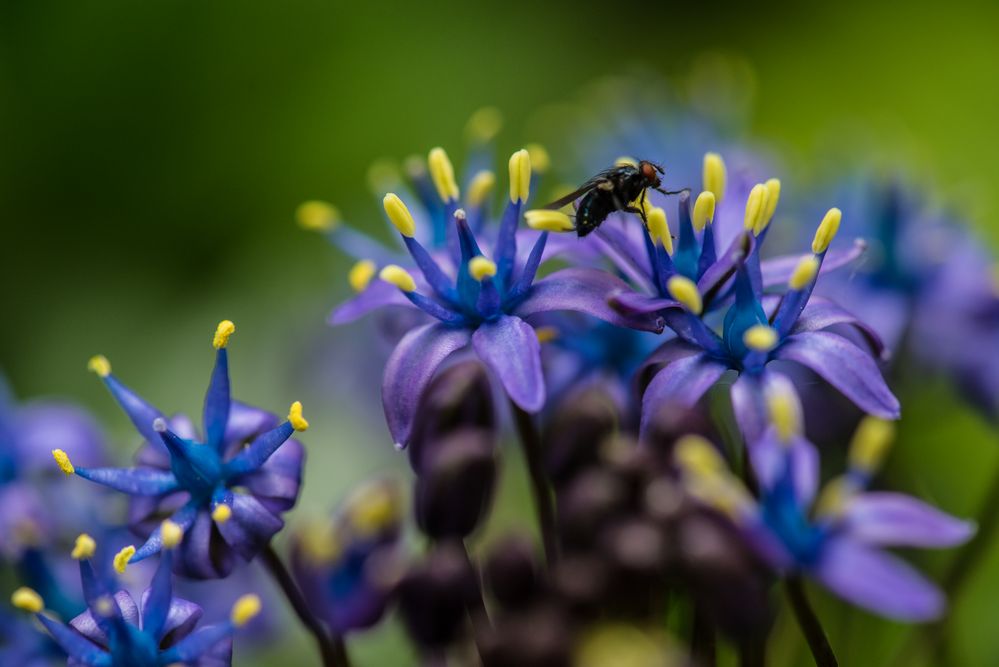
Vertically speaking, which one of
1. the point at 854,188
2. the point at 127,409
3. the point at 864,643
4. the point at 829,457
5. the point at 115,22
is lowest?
the point at 864,643

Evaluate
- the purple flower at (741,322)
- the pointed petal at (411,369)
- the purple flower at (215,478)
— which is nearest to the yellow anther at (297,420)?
the purple flower at (215,478)

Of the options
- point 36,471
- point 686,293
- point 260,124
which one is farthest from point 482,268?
point 260,124

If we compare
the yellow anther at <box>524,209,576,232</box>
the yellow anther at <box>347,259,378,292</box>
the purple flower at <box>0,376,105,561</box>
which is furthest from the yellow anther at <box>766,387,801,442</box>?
the purple flower at <box>0,376,105,561</box>

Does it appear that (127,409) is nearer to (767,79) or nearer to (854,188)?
(854,188)

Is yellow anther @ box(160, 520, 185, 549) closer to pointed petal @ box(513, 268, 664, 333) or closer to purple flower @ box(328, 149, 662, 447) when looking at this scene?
purple flower @ box(328, 149, 662, 447)

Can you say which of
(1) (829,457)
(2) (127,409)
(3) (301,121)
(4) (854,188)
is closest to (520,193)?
(2) (127,409)

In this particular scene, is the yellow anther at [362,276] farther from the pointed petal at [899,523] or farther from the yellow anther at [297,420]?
the pointed petal at [899,523]
